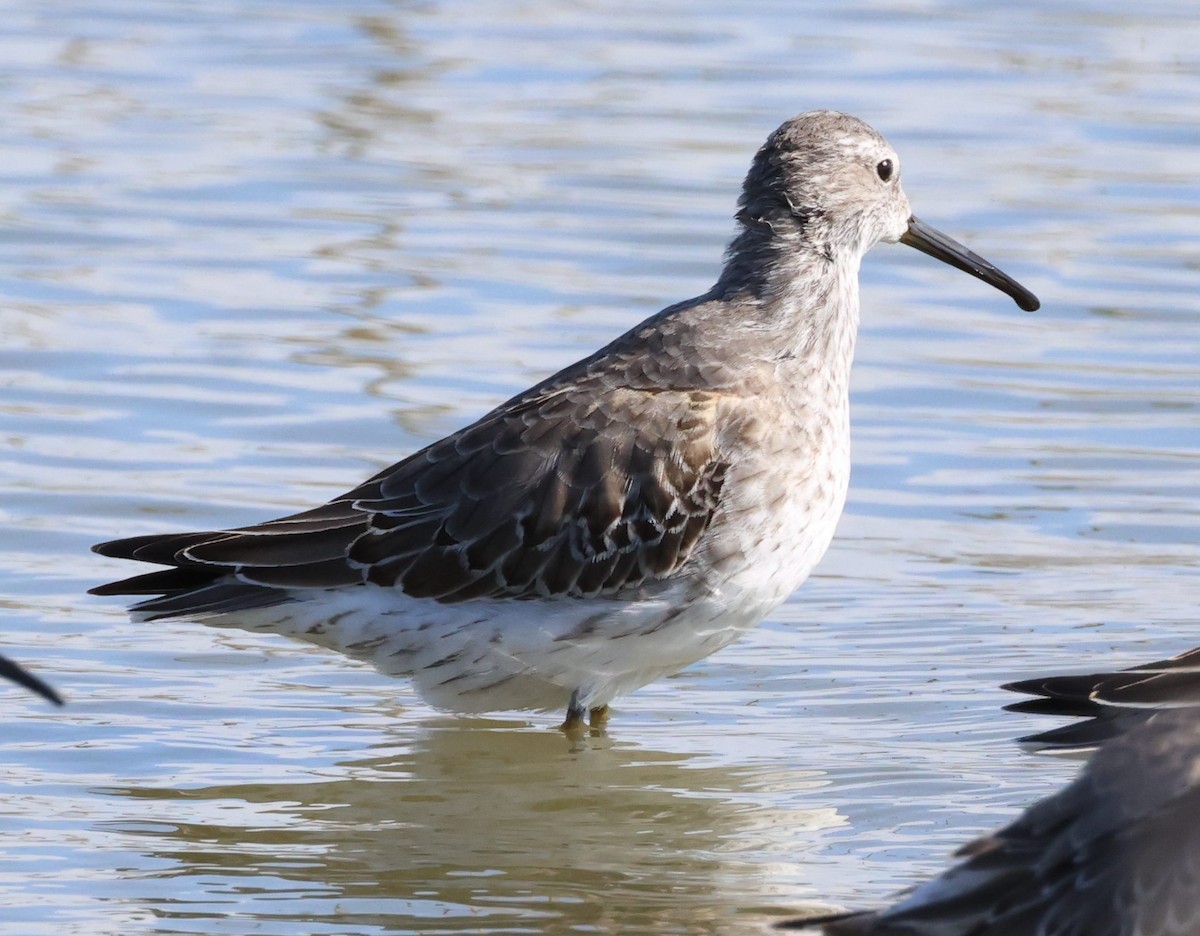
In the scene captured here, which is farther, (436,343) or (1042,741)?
(436,343)

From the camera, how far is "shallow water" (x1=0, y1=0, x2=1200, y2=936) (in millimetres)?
7246

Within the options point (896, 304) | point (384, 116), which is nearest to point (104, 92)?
point (384, 116)

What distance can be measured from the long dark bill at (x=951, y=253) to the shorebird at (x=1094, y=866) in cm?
429

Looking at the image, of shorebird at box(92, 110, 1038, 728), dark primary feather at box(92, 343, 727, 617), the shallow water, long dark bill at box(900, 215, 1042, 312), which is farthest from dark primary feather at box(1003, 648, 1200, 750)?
long dark bill at box(900, 215, 1042, 312)

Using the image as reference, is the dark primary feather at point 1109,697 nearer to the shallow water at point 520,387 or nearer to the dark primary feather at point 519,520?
the shallow water at point 520,387

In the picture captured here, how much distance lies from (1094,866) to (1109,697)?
1.24 metres

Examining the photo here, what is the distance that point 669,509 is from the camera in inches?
311

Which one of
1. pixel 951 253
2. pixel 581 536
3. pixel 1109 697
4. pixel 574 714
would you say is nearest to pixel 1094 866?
pixel 1109 697

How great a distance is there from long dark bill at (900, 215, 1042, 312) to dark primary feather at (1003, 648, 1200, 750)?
319cm

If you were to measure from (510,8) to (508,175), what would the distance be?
4.21 meters

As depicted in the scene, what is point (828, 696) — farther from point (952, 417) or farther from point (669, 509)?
point (952, 417)

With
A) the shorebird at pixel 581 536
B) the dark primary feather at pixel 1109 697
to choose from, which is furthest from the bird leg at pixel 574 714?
the dark primary feather at pixel 1109 697

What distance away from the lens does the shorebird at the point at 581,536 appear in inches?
312

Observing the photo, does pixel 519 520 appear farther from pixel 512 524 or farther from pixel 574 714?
pixel 574 714
